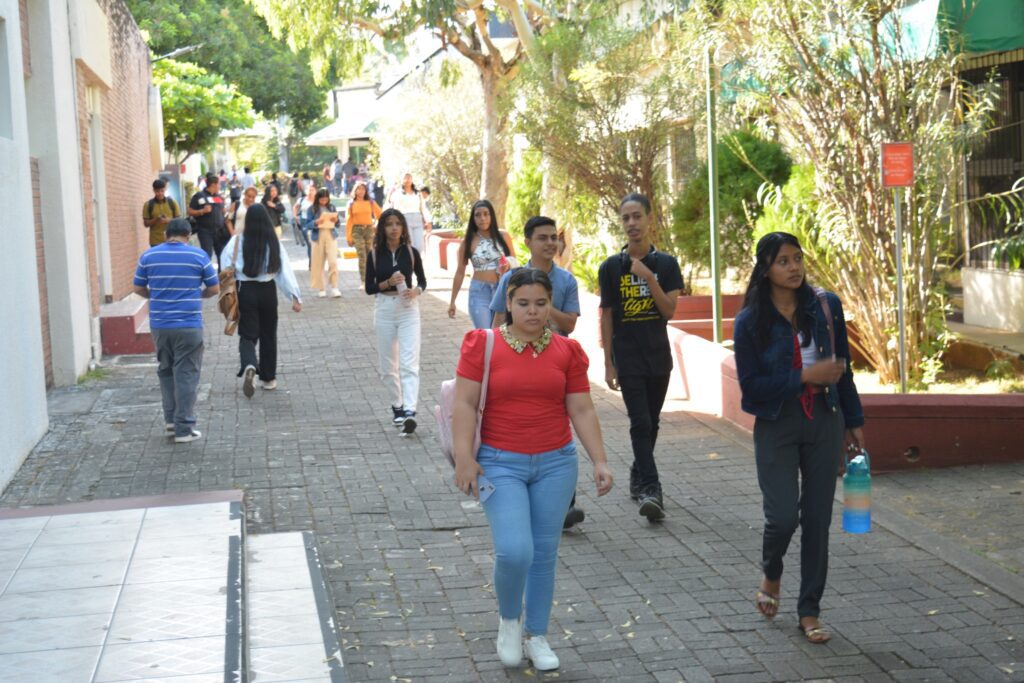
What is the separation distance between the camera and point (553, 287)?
7621 mm

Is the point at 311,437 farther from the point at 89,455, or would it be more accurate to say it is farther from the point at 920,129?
the point at 920,129

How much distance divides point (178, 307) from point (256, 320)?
2365 mm

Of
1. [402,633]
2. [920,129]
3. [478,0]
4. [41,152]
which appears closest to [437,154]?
[478,0]

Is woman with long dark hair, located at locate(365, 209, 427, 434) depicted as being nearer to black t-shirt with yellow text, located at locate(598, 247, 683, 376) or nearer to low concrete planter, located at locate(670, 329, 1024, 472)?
black t-shirt with yellow text, located at locate(598, 247, 683, 376)

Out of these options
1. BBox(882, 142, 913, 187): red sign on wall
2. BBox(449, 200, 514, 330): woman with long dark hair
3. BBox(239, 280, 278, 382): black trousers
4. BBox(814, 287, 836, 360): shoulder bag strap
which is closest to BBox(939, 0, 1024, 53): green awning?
BBox(882, 142, 913, 187): red sign on wall

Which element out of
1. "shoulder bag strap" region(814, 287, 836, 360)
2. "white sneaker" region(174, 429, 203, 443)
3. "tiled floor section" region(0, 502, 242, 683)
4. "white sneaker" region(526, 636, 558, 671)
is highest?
"shoulder bag strap" region(814, 287, 836, 360)

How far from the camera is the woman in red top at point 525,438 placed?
17.7 feet

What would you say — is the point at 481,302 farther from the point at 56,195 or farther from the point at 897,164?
the point at 56,195

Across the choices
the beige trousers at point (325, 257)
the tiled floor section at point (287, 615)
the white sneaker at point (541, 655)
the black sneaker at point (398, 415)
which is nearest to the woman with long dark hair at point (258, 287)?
the black sneaker at point (398, 415)

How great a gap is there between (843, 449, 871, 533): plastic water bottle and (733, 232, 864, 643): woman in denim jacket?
8 centimetres

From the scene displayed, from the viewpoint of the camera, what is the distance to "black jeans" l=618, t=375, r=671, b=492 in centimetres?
788

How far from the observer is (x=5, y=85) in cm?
1047

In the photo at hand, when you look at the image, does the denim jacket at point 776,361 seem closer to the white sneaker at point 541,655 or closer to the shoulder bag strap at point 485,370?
the shoulder bag strap at point 485,370

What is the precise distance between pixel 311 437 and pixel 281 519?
2.53 m
